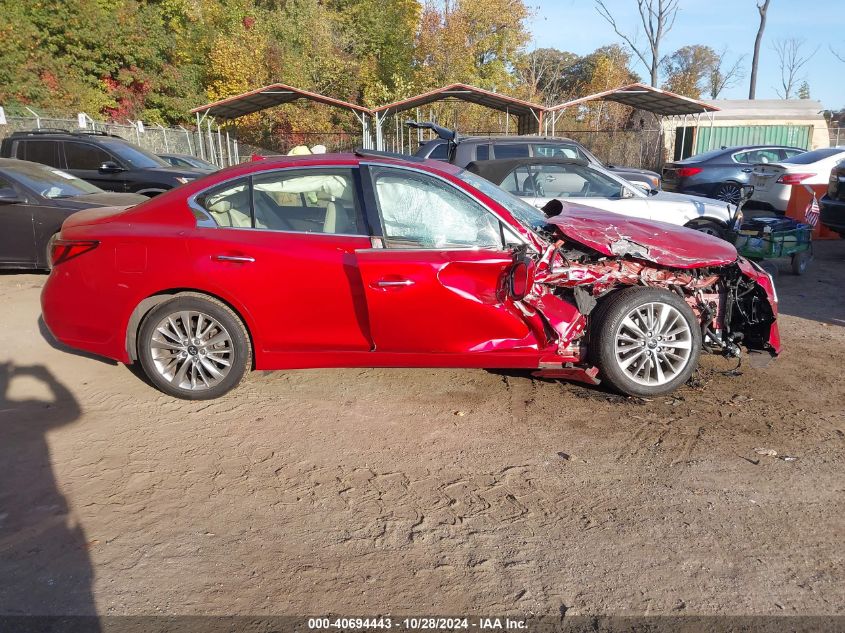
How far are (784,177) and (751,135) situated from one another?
17745 mm

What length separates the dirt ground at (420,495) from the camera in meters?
2.76

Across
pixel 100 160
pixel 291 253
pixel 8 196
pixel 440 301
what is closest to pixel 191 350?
pixel 291 253

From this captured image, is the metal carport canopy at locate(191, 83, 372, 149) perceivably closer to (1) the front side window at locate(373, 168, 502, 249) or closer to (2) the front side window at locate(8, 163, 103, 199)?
(2) the front side window at locate(8, 163, 103, 199)

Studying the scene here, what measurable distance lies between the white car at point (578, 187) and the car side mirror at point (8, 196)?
5679 mm

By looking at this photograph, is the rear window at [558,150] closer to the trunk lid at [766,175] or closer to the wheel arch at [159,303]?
the trunk lid at [766,175]

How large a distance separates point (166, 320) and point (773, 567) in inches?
151

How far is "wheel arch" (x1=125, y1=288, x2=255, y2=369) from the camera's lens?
4539 mm

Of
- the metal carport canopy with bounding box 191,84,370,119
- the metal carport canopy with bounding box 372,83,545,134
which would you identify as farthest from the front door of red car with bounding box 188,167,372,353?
the metal carport canopy with bounding box 191,84,370,119

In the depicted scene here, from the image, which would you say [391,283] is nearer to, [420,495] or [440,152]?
[420,495]

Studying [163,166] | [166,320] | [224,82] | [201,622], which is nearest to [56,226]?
[163,166]

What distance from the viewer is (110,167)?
1097cm

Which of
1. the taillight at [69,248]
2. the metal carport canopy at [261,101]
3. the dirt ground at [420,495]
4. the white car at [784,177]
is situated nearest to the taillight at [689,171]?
the white car at [784,177]

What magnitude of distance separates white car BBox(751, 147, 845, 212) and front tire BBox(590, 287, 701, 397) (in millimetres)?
8695

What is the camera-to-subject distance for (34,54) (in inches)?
1151
